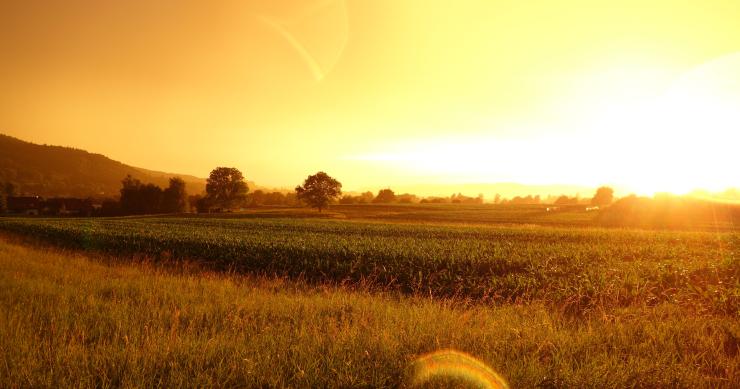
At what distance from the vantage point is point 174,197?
275ft

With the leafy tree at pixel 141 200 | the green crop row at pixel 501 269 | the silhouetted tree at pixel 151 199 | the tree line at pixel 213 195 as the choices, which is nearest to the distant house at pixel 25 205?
the tree line at pixel 213 195

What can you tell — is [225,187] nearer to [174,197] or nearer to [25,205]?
[174,197]

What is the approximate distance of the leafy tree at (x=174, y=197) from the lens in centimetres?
8350

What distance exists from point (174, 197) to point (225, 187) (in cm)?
1329

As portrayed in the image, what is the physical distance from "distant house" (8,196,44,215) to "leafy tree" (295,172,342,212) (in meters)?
61.0

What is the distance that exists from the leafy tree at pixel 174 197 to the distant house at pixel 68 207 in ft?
56.8

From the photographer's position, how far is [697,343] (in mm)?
5738

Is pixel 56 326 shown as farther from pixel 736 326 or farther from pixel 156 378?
pixel 736 326

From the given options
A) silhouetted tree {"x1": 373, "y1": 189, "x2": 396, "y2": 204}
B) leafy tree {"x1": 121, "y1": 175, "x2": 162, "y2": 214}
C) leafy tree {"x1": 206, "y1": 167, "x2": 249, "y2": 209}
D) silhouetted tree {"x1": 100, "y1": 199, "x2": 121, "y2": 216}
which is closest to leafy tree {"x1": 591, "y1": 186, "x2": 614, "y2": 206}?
silhouetted tree {"x1": 373, "y1": 189, "x2": 396, "y2": 204}

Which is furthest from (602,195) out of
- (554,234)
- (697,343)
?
(697,343)

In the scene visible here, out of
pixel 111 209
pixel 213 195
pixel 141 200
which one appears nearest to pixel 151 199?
pixel 141 200

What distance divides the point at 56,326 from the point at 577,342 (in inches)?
294

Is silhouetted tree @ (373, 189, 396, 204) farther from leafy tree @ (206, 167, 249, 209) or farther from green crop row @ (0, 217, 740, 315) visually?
green crop row @ (0, 217, 740, 315)

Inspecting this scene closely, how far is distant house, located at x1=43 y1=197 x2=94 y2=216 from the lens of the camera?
8444 cm
